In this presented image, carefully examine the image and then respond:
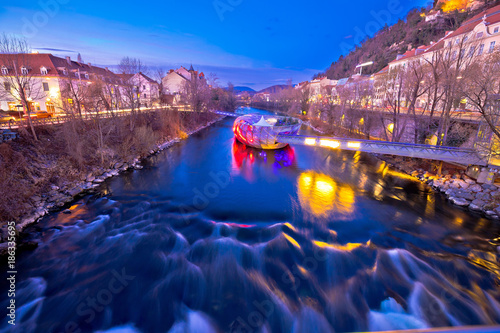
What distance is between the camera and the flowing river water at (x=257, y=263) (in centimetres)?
624

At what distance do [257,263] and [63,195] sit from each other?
10.5 meters

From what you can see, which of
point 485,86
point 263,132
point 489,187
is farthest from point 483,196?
point 263,132

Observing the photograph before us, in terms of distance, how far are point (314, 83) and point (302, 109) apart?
107 ft

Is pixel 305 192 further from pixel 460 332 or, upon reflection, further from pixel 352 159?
pixel 460 332

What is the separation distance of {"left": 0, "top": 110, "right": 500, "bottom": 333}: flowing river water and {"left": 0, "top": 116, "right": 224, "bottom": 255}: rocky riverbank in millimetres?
423

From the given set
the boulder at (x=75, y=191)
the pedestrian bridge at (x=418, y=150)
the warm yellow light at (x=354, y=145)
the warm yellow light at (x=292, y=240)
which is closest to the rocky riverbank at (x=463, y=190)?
the pedestrian bridge at (x=418, y=150)

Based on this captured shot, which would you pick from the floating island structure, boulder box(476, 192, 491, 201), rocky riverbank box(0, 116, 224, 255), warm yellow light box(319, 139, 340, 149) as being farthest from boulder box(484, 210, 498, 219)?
rocky riverbank box(0, 116, 224, 255)

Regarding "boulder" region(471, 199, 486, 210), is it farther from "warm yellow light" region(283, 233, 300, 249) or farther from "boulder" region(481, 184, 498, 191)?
"warm yellow light" region(283, 233, 300, 249)

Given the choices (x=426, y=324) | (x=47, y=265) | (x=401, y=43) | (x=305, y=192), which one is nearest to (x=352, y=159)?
(x=305, y=192)

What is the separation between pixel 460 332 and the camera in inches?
46.8

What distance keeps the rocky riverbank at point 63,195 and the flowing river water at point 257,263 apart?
1.39 feet

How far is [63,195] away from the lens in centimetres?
1161

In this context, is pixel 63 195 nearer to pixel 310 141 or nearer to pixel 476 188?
pixel 310 141

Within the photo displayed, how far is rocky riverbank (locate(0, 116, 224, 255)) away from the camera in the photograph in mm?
8816
